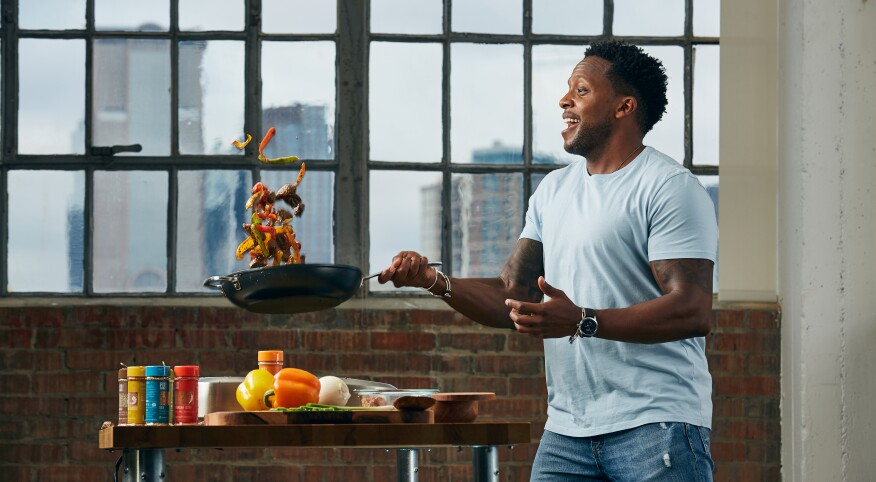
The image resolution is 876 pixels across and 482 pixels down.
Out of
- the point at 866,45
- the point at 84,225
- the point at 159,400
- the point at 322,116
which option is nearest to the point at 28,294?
the point at 84,225

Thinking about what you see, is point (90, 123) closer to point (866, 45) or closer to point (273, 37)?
point (273, 37)

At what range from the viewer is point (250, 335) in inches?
196

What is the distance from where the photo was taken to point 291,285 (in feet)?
9.47

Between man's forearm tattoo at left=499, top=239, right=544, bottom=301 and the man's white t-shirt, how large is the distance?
0.72 ft

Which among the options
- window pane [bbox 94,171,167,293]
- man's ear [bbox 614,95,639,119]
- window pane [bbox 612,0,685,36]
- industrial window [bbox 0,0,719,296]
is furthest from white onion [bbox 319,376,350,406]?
window pane [bbox 612,0,685,36]

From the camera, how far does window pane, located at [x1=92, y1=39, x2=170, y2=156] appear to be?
520 cm

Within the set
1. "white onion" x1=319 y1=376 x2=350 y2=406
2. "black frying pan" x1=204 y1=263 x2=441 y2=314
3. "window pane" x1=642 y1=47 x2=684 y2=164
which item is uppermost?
"window pane" x1=642 y1=47 x2=684 y2=164

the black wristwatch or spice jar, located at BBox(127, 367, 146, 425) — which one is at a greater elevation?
the black wristwatch

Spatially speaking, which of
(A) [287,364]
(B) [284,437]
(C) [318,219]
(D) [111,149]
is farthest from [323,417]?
(D) [111,149]

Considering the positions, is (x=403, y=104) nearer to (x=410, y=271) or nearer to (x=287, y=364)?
(x=287, y=364)

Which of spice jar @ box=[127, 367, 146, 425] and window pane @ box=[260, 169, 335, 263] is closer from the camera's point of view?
spice jar @ box=[127, 367, 146, 425]

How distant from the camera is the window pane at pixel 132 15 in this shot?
17.1ft

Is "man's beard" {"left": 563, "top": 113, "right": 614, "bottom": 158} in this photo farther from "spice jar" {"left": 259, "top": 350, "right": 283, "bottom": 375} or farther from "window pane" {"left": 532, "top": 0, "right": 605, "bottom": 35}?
"window pane" {"left": 532, "top": 0, "right": 605, "bottom": 35}

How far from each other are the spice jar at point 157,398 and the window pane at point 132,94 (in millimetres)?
2495
